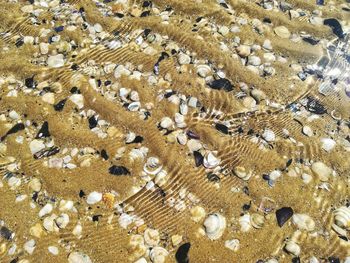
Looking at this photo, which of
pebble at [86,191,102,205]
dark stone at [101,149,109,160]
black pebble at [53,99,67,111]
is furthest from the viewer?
black pebble at [53,99,67,111]

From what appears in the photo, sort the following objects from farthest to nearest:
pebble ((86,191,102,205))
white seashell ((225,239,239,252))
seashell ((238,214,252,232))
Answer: pebble ((86,191,102,205)) < seashell ((238,214,252,232)) < white seashell ((225,239,239,252))

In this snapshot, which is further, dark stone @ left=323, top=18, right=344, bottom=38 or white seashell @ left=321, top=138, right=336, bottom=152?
dark stone @ left=323, top=18, right=344, bottom=38

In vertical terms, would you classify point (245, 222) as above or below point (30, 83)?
below

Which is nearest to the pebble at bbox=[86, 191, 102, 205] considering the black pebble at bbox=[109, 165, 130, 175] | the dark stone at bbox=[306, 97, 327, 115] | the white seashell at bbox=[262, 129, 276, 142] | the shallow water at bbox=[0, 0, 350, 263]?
the shallow water at bbox=[0, 0, 350, 263]

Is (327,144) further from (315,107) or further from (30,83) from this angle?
(30,83)

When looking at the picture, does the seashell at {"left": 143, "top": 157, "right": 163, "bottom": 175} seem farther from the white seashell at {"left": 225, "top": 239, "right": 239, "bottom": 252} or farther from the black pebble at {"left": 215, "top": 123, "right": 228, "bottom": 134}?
the white seashell at {"left": 225, "top": 239, "right": 239, "bottom": 252}

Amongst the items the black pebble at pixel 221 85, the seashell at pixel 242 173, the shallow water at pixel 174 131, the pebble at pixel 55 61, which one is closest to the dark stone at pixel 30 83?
the shallow water at pixel 174 131

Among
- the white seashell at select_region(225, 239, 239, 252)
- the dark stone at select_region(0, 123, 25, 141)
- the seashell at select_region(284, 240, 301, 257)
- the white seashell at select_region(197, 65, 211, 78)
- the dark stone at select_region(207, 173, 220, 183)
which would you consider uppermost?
the white seashell at select_region(197, 65, 211, 78)

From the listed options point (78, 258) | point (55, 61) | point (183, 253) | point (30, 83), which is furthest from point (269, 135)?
point (30, 83)
